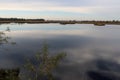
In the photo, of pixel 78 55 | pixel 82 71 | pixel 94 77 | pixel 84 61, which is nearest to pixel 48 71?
pixel 94 77

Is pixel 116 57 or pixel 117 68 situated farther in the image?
pixel 116 57

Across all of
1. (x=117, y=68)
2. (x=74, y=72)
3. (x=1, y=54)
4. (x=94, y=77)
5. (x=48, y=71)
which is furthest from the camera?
(x=1, y=54)

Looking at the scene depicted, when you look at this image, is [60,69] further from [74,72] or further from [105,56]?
[105,56]

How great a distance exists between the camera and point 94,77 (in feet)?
153

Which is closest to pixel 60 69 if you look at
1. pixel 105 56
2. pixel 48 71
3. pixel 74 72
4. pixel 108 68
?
pixel 74 72

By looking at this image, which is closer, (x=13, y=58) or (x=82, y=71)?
(x=82, y=71)

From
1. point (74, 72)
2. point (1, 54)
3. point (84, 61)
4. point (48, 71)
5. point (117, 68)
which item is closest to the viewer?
point (48, 71)

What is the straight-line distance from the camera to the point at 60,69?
167 feet

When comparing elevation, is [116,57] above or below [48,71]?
below

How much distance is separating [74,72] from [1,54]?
83.1 feet

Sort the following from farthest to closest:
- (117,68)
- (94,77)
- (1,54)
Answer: (1,54), (117,68), (94,77)

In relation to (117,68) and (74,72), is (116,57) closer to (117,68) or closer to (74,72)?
(117,68)

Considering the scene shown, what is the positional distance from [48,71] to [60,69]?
27.8 m

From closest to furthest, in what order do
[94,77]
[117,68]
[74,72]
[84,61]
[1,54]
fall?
[94,77], [74,72], [117,68], [84,61], [1,54]
